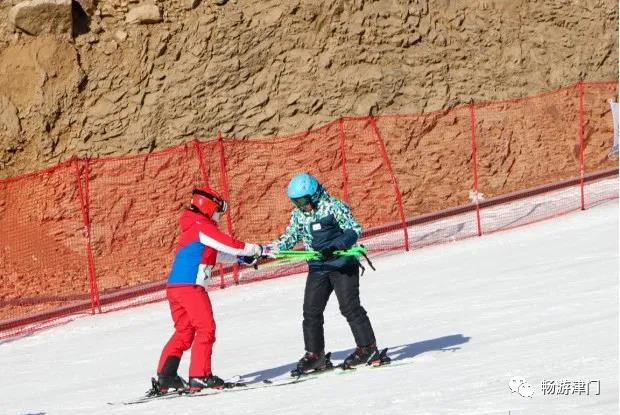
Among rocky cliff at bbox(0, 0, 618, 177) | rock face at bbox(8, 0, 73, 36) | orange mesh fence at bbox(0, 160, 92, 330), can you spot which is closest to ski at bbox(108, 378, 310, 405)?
orange mesh fence at bbox(0, 160, 92, 330)

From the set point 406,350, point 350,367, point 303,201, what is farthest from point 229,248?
point 406,350

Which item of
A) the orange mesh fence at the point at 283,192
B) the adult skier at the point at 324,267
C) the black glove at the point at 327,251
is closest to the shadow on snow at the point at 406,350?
the adult skier at the point at 324,267

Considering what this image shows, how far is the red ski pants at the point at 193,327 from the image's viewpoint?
10.6m

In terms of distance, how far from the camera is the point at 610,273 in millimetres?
14203

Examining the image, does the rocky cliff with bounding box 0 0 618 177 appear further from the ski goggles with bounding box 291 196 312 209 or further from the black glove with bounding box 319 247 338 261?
the black glove with bounding box 319 247 338 261

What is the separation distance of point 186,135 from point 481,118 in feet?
17.7

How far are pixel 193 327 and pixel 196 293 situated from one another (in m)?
0.29

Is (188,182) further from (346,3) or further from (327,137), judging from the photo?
(346,3)

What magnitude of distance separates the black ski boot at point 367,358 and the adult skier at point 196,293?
109 cm

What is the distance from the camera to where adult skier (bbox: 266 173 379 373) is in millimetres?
10680

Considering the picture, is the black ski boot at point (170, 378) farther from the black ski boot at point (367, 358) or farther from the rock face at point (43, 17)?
the rock face at point (43, 17)

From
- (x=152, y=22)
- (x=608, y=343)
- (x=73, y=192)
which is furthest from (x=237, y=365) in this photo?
(x=152, y=22)

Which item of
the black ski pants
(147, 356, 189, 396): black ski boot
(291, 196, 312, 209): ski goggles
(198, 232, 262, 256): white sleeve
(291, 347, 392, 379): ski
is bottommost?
(291, 347, 392, 379): ski

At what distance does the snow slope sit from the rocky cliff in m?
5.31
